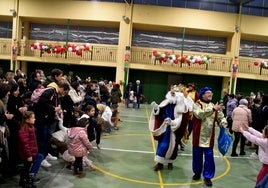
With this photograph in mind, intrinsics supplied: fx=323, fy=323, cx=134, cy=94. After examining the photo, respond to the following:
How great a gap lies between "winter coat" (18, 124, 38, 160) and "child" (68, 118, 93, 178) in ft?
3.58

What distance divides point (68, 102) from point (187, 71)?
50.0 ft

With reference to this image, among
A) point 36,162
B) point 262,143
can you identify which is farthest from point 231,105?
point 36,162

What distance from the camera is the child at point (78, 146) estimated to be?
6.25m

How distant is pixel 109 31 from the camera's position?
23.2 meters

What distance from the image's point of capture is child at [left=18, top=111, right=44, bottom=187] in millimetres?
5102

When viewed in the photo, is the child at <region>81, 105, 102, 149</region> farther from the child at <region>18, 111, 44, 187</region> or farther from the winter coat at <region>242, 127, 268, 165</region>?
the winter coat at <region>242, 127, 268, 165</region>

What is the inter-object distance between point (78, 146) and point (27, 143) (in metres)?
1.31

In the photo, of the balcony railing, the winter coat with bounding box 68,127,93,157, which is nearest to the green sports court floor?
the winter coat with bounding box 68,127,93,157

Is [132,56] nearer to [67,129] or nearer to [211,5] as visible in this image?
[211,5]

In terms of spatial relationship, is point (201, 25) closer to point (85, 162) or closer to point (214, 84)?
point (214, 84)

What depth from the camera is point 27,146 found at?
5113 mm

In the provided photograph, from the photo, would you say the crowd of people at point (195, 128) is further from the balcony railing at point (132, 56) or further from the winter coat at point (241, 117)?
the balcony railing at point (132, 56)

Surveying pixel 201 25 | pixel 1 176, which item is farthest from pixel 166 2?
pixel 1 176

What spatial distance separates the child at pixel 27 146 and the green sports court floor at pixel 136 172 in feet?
0.93
